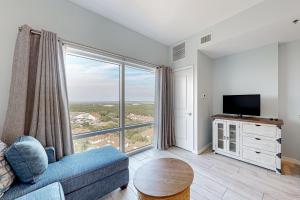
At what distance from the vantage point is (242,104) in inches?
113

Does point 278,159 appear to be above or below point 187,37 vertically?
below

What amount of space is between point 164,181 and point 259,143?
2.14 meters

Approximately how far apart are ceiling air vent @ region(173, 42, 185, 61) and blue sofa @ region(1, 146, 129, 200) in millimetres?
2674

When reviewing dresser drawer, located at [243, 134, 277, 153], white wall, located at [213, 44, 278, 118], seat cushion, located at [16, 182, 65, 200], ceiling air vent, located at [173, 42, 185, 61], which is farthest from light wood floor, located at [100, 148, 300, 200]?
ceiling air vent, located at [173, 42, 185, 61]

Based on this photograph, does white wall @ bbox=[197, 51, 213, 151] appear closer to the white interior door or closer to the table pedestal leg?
the white interior door

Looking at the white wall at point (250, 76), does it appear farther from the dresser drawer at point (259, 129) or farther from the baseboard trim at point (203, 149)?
the baseboard trim at point (203, 149)

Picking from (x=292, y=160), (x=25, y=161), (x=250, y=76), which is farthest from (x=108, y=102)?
(x=292, y=160)

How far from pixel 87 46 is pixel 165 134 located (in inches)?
98.6

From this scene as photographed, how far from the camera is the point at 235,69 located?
10.6 feet

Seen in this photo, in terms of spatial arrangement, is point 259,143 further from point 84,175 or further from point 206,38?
point 84,175

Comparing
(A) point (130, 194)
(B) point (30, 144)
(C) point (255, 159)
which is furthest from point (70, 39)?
(C) point (255, 159)

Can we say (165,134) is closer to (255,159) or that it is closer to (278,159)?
(255,159)

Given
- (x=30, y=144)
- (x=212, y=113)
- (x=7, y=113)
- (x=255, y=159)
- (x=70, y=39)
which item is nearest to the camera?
(x=30, y=144)

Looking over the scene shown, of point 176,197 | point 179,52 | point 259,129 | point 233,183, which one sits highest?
point 179,52
